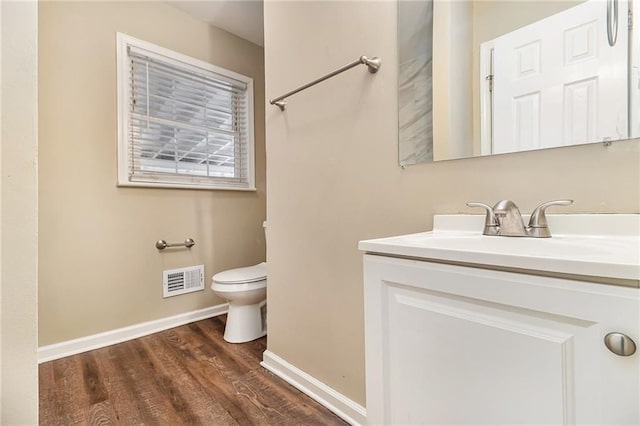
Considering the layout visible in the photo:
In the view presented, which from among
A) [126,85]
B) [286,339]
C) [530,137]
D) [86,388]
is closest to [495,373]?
[530,137]

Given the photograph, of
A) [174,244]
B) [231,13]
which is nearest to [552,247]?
[174,244]

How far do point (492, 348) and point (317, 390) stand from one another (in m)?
1.04

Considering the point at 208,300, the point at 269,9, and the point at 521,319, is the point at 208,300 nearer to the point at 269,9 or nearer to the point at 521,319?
the point at 269,9

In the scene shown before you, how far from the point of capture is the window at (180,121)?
1.98 metres

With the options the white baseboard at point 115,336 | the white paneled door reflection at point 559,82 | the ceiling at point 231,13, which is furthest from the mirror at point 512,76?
the white baseboard at point 115,336

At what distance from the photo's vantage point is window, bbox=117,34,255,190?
1981mm

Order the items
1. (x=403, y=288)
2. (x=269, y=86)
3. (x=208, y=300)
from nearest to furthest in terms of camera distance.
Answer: (x=403, y=288)
(x=269, y=86)
(x=208, y=300)

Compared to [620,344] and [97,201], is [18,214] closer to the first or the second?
[620,344]

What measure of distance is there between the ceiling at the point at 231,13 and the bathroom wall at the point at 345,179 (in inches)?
28.4

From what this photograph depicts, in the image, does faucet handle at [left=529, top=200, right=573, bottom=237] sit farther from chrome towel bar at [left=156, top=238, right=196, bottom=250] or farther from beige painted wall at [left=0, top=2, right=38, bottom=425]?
chrome towel bar at [left=156, top=238, right=196, bottom=250]

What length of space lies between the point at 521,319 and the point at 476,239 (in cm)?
38

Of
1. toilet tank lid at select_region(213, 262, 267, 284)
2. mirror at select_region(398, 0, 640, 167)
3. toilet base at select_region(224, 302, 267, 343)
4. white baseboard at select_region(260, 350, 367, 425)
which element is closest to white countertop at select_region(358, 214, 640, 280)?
mirror at select_region(398, 0, 640, 167)

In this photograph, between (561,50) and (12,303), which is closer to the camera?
(12,303)

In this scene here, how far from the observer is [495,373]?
508mm
